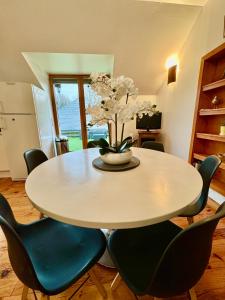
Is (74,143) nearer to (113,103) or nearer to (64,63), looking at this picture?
(64,63)

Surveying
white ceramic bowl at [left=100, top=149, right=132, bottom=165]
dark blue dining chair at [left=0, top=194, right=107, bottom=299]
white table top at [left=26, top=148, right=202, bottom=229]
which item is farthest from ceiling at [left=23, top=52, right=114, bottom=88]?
dark blue dining chair at [left=0, top=194, right=107, bottom=299]

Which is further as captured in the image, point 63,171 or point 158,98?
point 158,98

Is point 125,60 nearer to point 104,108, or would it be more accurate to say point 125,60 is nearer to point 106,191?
point 104,108

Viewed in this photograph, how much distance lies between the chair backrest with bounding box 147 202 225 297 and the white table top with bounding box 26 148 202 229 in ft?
0.37

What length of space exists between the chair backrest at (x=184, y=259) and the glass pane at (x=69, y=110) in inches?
157

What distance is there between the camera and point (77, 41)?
2.60 metres

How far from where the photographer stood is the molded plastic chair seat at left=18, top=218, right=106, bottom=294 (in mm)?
710

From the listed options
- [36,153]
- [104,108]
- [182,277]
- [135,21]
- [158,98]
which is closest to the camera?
[182,277]

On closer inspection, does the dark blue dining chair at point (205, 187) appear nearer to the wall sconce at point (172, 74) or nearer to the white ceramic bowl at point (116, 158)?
the white ceramic bowl at point (116, 158)

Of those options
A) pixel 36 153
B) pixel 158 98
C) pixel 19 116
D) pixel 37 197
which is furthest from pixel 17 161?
pixel 158 98

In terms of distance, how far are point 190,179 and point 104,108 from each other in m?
0.71

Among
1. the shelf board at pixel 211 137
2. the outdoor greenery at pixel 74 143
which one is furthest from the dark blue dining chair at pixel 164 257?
the outdoor greenery at pixel 74 143

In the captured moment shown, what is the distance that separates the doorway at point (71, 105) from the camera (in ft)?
13.2

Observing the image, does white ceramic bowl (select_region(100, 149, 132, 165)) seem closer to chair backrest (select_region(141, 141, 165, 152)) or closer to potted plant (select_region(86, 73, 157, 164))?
potted plant (select_region(86, 73, 157, 164))
